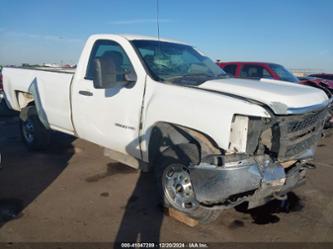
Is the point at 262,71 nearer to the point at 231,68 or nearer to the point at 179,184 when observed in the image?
the point at 231,68

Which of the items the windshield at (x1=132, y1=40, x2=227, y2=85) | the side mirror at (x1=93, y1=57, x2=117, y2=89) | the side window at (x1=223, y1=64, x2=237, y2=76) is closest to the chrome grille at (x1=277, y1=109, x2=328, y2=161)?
the windshield at (x1=132, y1=40, x2=227, y2=85)

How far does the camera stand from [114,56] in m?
4.16

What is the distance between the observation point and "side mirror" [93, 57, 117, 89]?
3471 millimetres

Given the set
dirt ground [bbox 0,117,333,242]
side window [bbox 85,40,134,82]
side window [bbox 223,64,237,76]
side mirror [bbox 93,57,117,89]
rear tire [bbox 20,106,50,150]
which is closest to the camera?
dirt ground [bbox 0,117,333,242]

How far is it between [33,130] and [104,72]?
10.3 feet

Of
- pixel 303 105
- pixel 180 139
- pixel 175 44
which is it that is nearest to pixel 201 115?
pixel 180 139

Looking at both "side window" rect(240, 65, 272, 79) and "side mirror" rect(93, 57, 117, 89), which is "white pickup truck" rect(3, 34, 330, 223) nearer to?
"side mirror" rect(93, 57, 117, 89)

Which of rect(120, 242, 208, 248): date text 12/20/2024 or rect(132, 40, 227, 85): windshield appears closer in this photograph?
rect(120, 242, 208, 248): date text 12/20/2024

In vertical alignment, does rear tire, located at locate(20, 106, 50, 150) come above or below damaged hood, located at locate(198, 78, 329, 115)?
below

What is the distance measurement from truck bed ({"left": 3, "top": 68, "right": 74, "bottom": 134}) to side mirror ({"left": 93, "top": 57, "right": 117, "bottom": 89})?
140cm

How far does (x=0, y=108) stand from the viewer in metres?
7.59

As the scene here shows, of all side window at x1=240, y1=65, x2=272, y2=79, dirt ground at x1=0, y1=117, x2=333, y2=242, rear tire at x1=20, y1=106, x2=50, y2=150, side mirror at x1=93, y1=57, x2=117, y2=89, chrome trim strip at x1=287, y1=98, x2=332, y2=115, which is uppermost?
side mirror at x1=93, y1=57, x2=117, y2=89

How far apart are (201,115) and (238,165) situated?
609 mm

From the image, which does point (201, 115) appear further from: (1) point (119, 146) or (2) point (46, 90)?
(2) point (46, 90)
